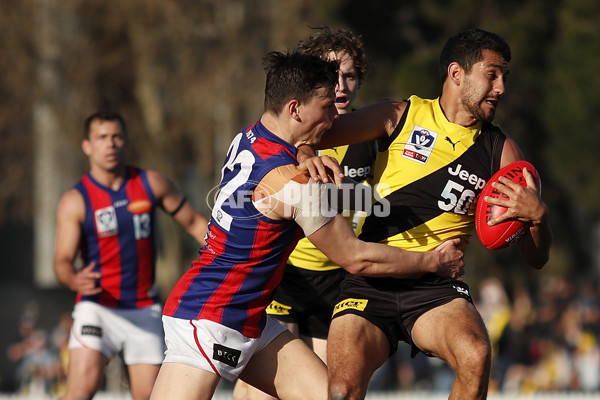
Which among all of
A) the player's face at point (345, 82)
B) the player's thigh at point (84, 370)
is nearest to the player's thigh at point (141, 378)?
the player's thigh at point (84, 370)

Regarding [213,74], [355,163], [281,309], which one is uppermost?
[355,163]

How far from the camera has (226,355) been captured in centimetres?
518

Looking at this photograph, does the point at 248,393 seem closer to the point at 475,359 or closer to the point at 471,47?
the point at 475,359

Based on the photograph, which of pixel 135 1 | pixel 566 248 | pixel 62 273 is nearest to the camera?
pixel 62 273

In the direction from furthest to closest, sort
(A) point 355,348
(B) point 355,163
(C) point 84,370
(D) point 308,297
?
(C) point 84,370 → (D) point 308,297 → (B) point 355,163 → (A) point 355,348

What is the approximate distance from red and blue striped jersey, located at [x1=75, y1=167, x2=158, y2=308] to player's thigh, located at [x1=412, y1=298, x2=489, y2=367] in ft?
9.68

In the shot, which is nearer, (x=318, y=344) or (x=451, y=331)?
Result: (x=451, y=331)

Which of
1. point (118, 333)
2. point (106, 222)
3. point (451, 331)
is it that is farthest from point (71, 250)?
point (451, 331)

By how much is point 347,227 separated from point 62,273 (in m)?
3.21

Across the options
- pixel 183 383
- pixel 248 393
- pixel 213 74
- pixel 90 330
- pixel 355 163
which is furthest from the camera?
pixel 213 74

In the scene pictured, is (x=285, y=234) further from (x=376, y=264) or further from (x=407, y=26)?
(x=407, y=26)

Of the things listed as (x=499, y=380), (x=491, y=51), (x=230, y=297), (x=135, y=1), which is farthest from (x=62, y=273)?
(x=135, y=1)

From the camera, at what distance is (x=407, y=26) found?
64.0 ft

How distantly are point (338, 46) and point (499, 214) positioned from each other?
Answer: 1816mm
